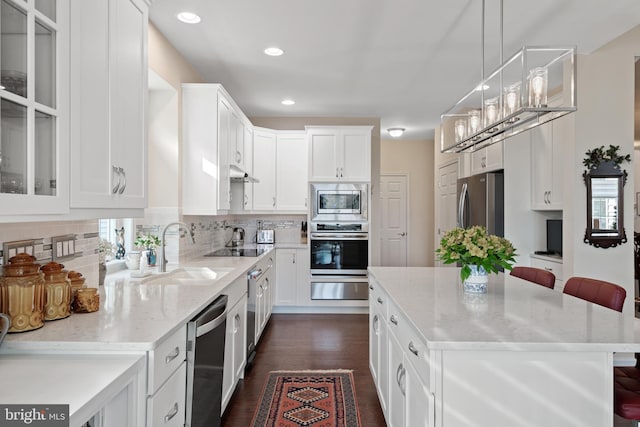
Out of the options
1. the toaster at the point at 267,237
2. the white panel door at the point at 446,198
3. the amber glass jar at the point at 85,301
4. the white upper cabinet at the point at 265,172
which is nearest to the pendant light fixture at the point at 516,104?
the amber glass jar at the point at 85,301

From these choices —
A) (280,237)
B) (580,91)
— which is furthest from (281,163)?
(580,91)

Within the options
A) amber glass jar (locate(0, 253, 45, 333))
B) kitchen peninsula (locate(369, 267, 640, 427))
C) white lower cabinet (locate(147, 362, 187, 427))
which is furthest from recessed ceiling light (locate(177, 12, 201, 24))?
kitchen peninsula (locate(369, 267, 640, 427))

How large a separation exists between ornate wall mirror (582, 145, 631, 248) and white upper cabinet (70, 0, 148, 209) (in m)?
3.61

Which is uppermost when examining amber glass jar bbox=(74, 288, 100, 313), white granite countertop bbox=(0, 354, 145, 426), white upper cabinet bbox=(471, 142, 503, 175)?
white upper cabinet bbox=(471, 142, 503, 175)

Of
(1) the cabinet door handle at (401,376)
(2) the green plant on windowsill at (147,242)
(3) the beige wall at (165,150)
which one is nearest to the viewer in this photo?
(1) the cabinet door handle at (401,376)

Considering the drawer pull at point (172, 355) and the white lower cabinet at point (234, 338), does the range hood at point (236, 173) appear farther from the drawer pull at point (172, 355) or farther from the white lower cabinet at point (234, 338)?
the drawer pull at point (172, 355)

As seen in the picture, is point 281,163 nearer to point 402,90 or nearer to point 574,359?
point 402,90

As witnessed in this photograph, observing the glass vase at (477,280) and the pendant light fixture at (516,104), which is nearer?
the pendant light fixture at (516,104)

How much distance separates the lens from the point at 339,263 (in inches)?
207

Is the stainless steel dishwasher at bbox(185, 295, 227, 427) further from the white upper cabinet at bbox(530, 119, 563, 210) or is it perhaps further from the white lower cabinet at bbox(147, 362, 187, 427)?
the white upper cabinet at bbox(530, 119, 563, 210)

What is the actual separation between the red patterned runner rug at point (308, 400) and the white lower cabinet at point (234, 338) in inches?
9.7

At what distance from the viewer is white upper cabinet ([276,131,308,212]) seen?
549cm

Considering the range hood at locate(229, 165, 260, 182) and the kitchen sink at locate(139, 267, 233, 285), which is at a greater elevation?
the range hood at locate(229, 165, 260, 182)

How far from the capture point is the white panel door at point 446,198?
604cm
